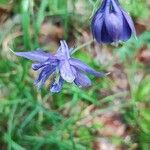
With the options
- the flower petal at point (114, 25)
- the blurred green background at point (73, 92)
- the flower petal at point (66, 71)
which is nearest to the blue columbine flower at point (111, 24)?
the flower petal at point (114, 25)

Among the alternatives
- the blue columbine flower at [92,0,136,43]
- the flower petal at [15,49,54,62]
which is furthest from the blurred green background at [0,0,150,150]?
the flower petal at [15,49,54,62]

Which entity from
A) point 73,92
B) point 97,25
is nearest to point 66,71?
point 97,25

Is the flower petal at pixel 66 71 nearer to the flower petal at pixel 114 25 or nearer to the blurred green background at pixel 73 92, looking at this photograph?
the flower petal at pixel 114 25

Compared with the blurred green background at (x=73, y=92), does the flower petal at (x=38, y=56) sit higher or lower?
higher

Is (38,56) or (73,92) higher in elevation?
(38,56)

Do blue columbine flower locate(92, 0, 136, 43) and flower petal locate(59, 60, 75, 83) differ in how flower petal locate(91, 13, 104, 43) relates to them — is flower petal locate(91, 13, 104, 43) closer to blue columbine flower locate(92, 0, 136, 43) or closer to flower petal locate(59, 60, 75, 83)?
blue columbine flower locate(92, 0, 136, 43)

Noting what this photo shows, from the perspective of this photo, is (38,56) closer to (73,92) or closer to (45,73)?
(45,73)
